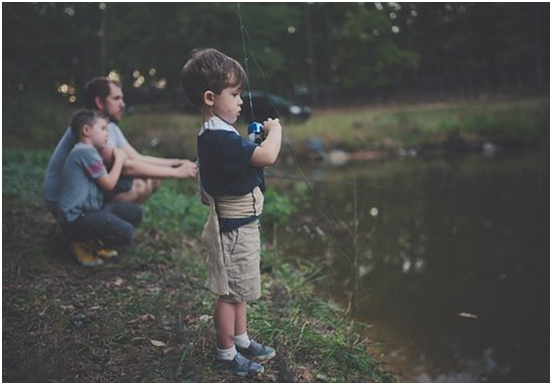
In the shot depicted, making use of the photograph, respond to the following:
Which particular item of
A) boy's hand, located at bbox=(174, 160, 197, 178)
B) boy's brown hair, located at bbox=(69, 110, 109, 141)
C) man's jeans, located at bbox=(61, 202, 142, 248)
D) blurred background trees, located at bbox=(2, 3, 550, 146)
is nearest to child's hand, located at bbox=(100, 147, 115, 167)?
boy's brown hair, located at bbox=(69, 110, 109, 141)

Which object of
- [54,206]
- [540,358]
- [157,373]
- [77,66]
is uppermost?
[77,66]

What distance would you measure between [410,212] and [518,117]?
11673mm

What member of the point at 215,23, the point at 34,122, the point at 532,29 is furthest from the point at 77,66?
the point at 532,29

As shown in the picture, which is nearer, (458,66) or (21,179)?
(21,179)

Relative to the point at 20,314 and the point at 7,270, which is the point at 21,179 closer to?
the point at 7,270

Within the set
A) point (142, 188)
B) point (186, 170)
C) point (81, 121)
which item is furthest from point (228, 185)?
point (142, 188)

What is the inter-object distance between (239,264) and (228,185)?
1.12ft

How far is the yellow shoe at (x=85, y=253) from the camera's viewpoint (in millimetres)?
3744

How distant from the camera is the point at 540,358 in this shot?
10.3 feet

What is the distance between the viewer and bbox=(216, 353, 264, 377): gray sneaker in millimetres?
2365

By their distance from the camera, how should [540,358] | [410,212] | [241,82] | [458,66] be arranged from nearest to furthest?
[241,82] < [540,358] < [410,212] < [458,66]

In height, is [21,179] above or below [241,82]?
below

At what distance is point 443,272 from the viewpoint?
4625mm

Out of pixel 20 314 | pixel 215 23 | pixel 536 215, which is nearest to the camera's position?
pixel 20 314
